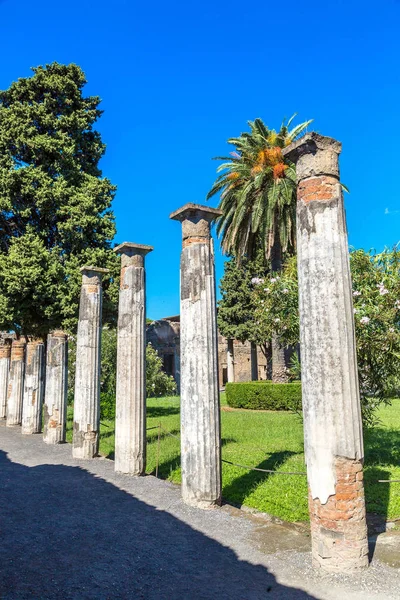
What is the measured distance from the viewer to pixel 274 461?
9.14 metres

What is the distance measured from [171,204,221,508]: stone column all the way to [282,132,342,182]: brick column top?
6.92ft

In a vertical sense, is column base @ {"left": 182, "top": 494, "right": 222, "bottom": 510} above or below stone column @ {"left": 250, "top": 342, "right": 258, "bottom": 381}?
below

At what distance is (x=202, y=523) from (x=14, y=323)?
1360 centimetres

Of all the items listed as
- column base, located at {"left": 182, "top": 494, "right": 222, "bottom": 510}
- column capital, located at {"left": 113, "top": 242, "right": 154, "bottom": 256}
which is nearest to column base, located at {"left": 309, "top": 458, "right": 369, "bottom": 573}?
column base, located at {"left": 182, "top": 494, "right": 222, "bottom": 510}

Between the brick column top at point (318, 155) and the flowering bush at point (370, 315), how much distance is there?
3.36m

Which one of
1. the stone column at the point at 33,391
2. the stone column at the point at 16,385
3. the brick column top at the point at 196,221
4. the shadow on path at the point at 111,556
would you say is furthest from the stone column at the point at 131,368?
the stone column at the point at 16,385

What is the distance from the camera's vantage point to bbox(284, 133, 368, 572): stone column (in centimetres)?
438

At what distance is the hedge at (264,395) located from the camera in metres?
19.4

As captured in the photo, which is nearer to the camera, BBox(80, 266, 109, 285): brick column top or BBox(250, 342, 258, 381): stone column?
BBox(80, 266, 109, 285): brick column top

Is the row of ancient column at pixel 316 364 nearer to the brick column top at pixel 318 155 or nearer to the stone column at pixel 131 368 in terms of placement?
the brick column top at pixel 318 155

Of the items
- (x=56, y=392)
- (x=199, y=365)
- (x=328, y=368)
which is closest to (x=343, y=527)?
(x=328, y=368)

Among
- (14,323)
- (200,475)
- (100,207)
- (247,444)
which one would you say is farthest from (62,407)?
(100,207)

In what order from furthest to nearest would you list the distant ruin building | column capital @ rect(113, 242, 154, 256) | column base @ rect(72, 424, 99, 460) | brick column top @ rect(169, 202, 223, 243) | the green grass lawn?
the distant ruin building, column base @ rect(72, 424, 99, 460), column capital @ rect(113, 242, 154, 256), brick column top @ rect(169, 202, 223, 243), the green grass lawn

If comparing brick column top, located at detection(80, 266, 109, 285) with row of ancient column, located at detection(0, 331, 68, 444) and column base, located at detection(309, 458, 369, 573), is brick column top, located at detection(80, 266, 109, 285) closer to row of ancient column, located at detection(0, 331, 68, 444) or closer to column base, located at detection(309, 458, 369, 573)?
row of ancient column, located at detection(0, 331, 68, 444)
